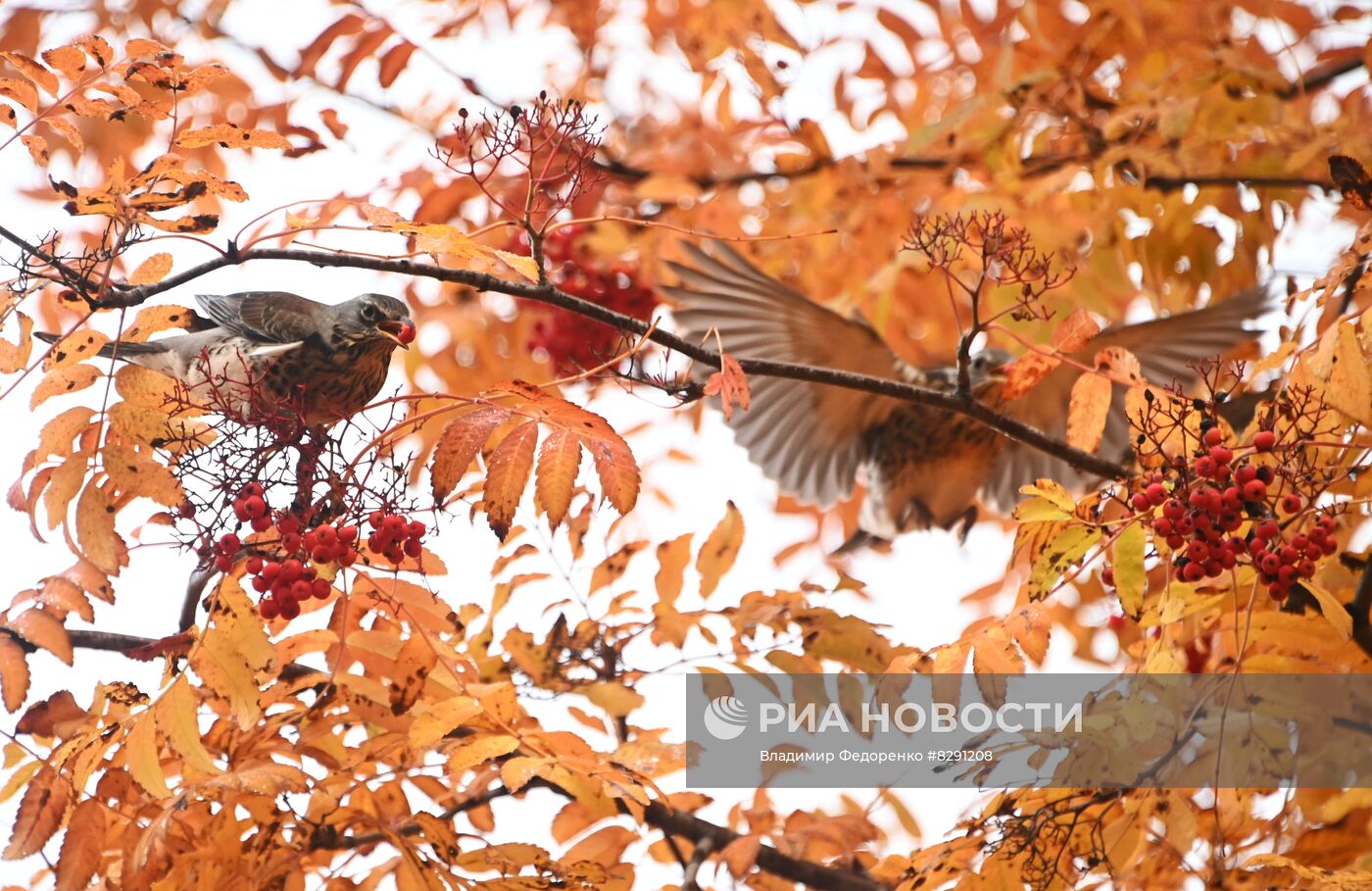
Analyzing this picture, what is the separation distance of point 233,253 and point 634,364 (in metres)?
0.66

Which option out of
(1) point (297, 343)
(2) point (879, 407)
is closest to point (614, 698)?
(1) point (297, 343)

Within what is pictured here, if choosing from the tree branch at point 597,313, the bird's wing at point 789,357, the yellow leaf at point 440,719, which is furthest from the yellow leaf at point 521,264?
the bird's wing at point 789,357

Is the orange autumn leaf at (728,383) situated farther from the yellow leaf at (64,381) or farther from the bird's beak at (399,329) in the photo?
the yellow leaf at (64,381)

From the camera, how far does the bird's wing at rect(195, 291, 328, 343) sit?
8.92ft

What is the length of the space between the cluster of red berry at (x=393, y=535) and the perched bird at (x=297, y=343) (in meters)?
0.57

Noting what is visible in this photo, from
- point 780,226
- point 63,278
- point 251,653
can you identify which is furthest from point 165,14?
point 251,653

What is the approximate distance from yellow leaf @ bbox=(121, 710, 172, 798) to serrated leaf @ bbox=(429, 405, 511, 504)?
544 mm

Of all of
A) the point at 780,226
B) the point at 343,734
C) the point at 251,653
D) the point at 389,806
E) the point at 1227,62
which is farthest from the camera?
the point at 780,226

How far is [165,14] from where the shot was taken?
409 centimetres

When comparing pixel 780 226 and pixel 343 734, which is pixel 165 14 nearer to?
pixel 780 226

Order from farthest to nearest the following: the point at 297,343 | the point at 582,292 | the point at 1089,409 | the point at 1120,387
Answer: the point at 1120,387
the point at 582,292
the point at 297,343
the point at 1089,409

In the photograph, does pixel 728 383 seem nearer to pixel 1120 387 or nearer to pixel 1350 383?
pixel 1350 383

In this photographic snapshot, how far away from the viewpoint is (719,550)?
2.92 metres

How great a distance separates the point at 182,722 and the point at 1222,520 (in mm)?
1572
